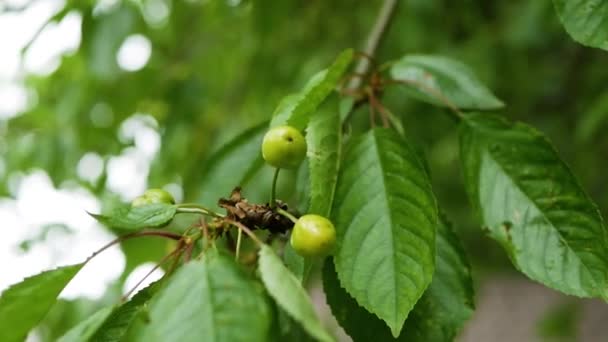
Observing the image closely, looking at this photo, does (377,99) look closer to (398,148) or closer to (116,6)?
(398,148)

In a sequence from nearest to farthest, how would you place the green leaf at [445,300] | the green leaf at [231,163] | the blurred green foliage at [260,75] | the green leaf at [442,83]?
the green leaf at [445,300]
the green leaf at [442,83]
the green leaf at [231,163]
the blurred green foliage at [260,75]

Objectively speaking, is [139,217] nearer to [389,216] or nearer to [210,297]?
[210,297]

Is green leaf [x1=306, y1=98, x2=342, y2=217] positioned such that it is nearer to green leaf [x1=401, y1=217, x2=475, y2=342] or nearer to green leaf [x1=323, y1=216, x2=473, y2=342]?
green leaf [x1=323, y1=216, x2=473, y2=342]

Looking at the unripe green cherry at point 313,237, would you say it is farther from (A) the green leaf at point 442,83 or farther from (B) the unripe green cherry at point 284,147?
(A) the green leaf at point 442,83

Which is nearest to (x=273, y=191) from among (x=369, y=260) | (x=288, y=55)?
(x=369, y=260)

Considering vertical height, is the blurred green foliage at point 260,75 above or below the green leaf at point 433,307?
above

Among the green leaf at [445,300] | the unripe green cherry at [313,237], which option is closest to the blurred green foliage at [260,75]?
the green leaf at [445,300]
